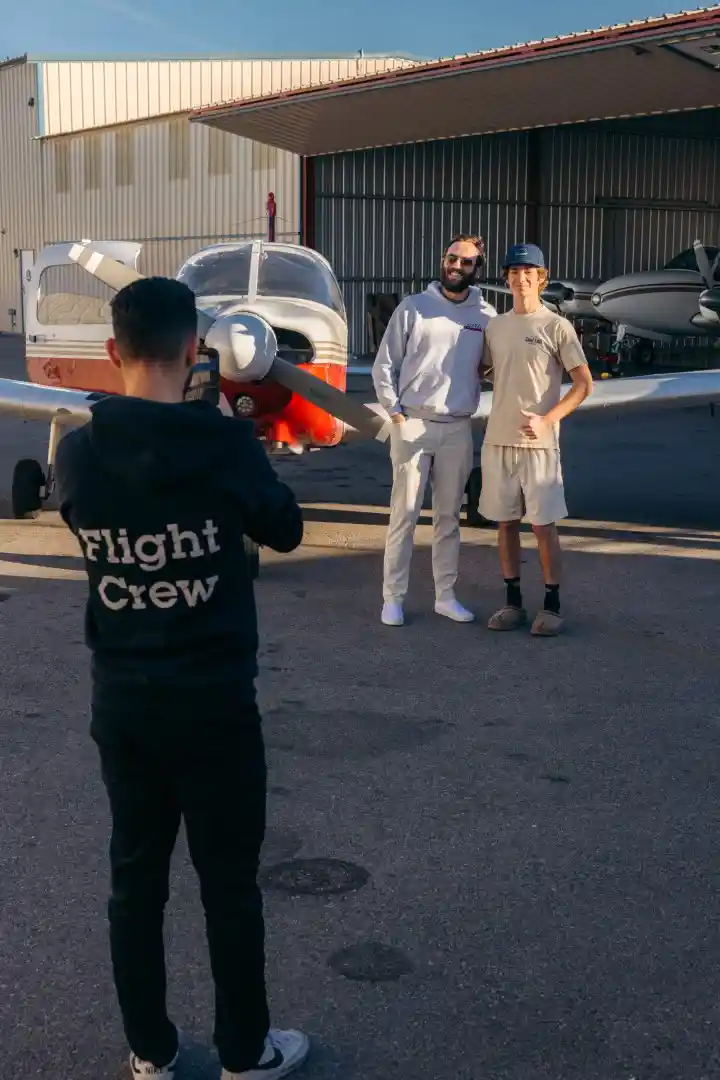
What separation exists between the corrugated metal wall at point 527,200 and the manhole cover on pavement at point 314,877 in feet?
77.0

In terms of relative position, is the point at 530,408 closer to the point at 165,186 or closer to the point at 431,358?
the point at 431,358

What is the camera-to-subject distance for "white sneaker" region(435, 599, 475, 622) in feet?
20.8

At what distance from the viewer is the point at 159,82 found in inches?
1465

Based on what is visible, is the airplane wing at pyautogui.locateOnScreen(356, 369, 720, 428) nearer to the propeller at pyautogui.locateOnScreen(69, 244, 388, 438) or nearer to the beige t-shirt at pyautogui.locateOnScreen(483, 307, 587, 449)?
the propeller at pyautogui.locateOnScreen(69, 244, 388, 438)

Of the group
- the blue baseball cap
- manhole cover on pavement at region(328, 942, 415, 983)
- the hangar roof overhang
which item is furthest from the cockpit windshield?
the hangar roof overhang

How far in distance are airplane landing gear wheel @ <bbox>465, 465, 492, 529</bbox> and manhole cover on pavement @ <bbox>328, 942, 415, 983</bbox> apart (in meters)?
6.05

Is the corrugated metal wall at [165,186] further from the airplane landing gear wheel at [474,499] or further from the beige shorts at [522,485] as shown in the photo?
the beige shorts at [522,485]

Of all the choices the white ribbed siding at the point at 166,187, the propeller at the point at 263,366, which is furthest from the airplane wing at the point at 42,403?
the white ribbed siding at the point at 166,187

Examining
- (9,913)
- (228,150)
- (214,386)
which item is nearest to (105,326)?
(214,386)

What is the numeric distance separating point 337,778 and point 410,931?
108cm

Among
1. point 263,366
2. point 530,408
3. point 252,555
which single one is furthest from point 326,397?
point 252,555

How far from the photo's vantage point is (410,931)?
3.21 m

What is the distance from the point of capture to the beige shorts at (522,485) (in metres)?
5.95

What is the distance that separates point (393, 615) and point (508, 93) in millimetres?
15293
